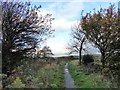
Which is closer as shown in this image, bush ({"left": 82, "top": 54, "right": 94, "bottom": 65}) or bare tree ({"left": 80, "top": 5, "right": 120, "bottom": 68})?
bare tree ({"left": 80, "top": 5, "right": 120, "bottom": 68})

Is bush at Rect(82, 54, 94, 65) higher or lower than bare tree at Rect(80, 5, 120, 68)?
lower

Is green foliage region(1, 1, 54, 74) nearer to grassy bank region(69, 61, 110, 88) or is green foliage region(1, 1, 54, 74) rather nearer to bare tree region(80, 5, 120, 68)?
grassy bank region(69, 61, 110, 88)

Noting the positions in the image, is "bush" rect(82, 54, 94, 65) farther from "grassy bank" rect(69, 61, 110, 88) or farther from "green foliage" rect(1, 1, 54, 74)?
"green foliage" rect(1, 1, 54, 74)

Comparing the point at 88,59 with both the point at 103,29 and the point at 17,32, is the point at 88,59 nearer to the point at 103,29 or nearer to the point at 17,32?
the point at 103,29

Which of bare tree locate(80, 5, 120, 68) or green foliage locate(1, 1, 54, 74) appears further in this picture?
bare tree locate(80, 5, 120, 68)

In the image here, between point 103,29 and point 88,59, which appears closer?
point 103,29

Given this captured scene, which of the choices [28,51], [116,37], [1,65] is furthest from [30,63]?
[116,37]

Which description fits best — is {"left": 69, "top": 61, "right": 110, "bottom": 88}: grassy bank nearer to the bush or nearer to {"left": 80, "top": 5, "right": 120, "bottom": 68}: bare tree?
{"left": 80, "top": 5, "right": 120, "bottom": 68}: bare tree

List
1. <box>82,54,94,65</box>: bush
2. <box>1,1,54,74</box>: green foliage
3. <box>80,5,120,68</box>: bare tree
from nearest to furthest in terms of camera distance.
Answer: <box>1,1,54,74</box>: green foliage, <box>80,5,120,68</box>: bare tree, <box>82,54,94,65</box>: bush

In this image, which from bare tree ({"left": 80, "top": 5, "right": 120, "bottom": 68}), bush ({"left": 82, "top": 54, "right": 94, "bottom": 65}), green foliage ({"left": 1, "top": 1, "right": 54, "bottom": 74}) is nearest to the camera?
green foliage ({"left": 1, "top": 1, "right": 54, "bottom": 74})

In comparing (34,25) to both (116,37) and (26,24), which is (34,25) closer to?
(26,24)

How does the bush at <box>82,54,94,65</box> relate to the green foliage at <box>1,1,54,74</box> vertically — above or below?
below

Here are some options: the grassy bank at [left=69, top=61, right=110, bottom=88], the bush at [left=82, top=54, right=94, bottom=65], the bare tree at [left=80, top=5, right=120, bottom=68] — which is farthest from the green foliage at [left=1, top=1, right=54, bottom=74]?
the bush at [left=82, top=54, right=94, bottom=65]

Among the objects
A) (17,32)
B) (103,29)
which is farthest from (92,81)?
(103,29)
